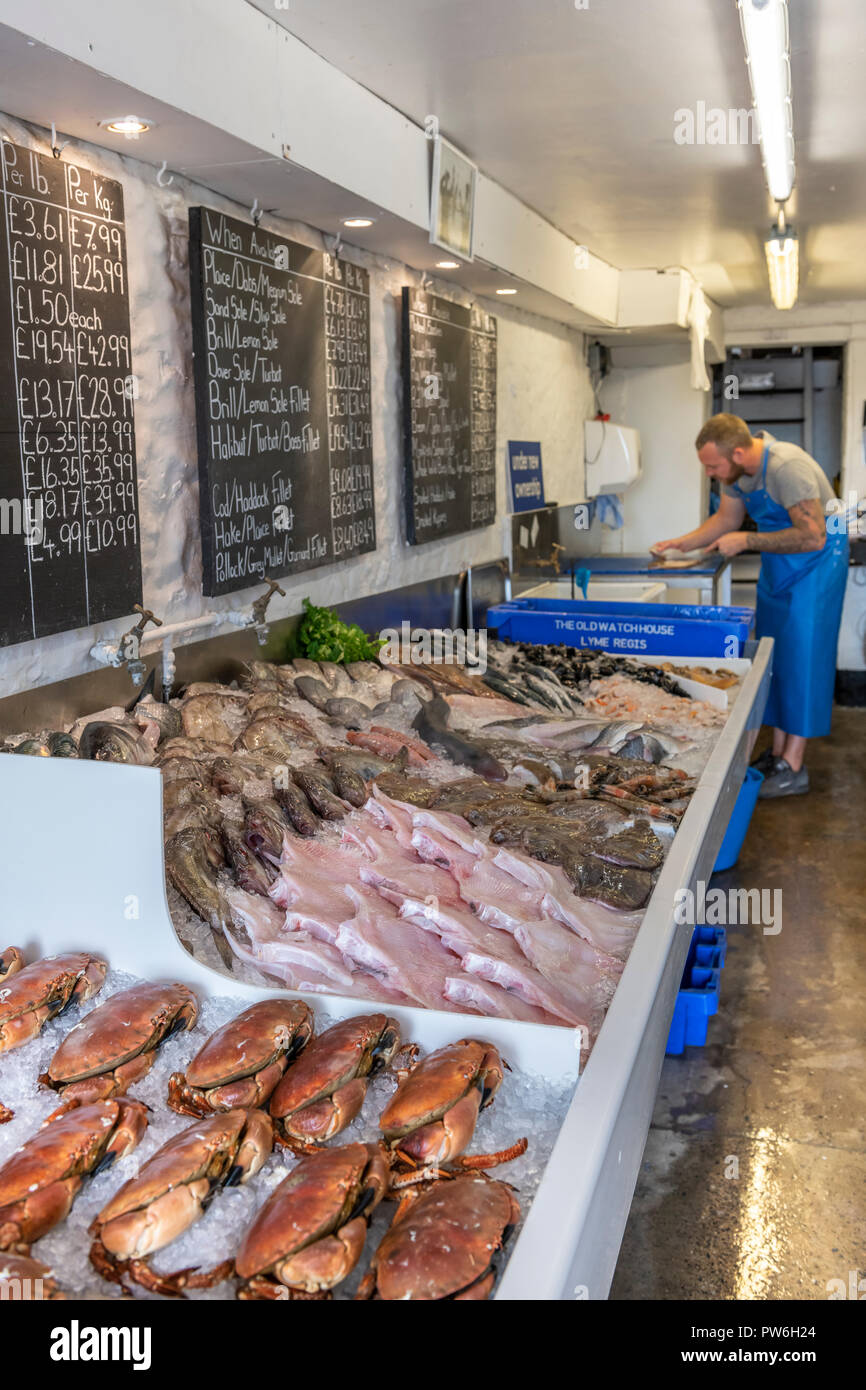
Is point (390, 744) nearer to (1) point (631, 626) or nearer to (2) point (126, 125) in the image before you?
(2) point (126, 125)

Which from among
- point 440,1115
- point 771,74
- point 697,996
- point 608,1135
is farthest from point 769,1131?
point 771,74

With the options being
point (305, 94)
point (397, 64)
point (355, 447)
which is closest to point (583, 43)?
point (397, 64)

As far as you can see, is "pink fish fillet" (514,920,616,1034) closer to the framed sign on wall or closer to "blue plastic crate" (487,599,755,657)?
the framed sign on wall

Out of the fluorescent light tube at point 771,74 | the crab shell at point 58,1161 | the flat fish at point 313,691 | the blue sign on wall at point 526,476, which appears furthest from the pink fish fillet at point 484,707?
the blue sign on wall at point 526,476

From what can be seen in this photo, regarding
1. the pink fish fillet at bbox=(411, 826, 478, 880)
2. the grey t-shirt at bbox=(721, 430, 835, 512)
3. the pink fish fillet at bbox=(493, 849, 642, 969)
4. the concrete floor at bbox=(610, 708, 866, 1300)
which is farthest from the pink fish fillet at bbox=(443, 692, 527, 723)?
the grey t-shirt at bbox=(721, 430, 835, 512)

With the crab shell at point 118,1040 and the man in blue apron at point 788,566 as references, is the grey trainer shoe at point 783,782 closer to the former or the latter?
the man in blue apron at point 788,566

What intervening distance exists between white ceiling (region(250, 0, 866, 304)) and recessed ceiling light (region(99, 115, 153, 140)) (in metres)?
0.58

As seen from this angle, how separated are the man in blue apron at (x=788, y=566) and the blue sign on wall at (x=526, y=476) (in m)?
1.23

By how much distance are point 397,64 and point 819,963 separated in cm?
361

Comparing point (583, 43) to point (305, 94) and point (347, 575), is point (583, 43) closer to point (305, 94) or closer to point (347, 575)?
point (305, 94)

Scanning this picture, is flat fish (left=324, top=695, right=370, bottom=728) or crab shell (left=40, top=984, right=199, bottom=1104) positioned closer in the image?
crab shell (left=40, top=984, right=199, bottom=1104)

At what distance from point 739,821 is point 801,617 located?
1850mm

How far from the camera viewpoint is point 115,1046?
1662 millimetres

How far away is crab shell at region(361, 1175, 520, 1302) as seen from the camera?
4.11 ft
